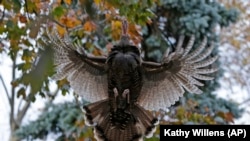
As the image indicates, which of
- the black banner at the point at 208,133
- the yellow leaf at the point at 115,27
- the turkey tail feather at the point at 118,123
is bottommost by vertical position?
the black banner at the point at 208,133

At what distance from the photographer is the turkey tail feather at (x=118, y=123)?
4.92 ft

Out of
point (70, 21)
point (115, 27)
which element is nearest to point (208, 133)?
point (115, 27)

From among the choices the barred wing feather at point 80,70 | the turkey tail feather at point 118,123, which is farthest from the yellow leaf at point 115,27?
the turkey tail feather at point 118,123

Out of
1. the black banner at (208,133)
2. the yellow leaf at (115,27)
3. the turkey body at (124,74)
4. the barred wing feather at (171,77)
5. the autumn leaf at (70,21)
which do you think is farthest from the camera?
the autumn leaf at (70,21)

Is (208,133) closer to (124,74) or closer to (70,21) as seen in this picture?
(124,74)

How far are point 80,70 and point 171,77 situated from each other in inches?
11.9

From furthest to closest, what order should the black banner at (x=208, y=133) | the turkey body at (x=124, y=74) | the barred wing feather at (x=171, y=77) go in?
the black banner at (x=208, y=133)
the barred wing feather at (x=171, y=77)
the turkey body at (x=124, y=74)

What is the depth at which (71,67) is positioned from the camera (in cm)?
178

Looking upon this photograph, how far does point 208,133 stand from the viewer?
1.80 meters

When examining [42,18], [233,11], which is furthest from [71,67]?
[233,11]

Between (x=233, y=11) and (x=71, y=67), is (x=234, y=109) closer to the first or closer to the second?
(x=233, y=11)

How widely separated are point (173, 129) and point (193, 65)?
26 centimetres

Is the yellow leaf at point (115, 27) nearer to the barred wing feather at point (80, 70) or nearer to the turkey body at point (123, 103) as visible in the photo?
the barred wing feather at point (80, 70)

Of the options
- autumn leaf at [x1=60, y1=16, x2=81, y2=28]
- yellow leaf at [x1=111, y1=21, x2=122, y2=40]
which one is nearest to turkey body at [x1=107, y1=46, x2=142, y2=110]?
yellow leaf at [x1=111, y1=21, x2=122, y2=40]
